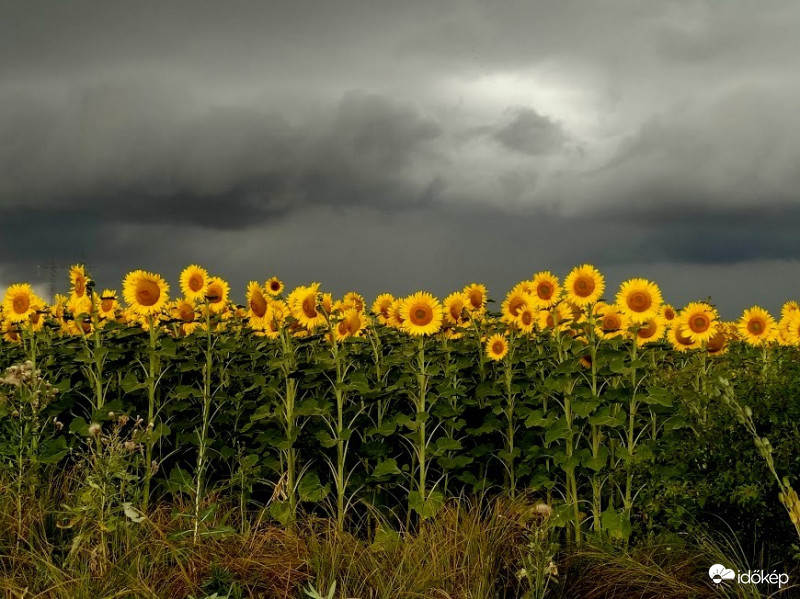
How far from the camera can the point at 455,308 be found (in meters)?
7.66

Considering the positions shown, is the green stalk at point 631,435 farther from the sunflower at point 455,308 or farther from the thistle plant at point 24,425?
the thistle plant at point 24,425

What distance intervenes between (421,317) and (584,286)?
4.71ft

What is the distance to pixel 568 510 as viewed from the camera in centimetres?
689

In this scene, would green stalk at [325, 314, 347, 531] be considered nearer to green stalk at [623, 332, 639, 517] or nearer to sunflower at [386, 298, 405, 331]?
sunflower at [386, 298, 405, 331]

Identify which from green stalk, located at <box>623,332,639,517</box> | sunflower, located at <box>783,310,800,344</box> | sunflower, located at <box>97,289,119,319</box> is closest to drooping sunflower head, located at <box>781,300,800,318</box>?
sunflower, located at <box>783,310,800,344</box>

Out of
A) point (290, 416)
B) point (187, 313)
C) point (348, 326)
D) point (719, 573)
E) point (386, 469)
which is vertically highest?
point (187, 313)

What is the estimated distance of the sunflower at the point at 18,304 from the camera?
8297 millimetres

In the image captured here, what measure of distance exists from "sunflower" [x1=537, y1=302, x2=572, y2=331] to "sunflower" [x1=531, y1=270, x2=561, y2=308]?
8 cm

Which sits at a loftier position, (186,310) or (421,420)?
(186,310)

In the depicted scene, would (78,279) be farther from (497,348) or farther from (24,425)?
(497,348)

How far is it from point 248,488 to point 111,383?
5.96ft

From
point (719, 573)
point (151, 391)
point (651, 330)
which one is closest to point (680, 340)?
point (651, 330)

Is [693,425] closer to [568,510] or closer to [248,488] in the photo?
[568,510]

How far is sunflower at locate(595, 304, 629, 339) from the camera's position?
7.19 m
